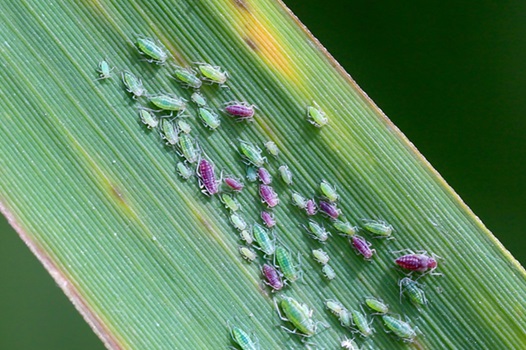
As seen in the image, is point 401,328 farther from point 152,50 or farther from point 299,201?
point 152,50

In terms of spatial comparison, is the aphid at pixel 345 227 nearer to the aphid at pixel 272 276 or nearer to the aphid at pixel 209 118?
the aphid at pixel 272 276

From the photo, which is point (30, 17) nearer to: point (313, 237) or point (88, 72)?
point (88, 72)

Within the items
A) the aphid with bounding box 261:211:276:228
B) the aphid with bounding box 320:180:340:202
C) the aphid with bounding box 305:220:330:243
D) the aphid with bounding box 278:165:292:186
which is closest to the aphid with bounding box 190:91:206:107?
the aphid with bounding box 278:165:292:186

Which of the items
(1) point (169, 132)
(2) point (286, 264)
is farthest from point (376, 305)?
(1) point (169, 132)

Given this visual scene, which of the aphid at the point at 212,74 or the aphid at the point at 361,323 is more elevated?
the aphid at the point at 212,74

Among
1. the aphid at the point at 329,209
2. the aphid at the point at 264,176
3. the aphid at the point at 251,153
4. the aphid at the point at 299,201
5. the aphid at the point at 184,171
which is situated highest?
the aphid at the point at 184,171

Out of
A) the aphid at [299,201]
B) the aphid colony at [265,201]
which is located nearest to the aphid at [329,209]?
the aphid colony at [265,201]

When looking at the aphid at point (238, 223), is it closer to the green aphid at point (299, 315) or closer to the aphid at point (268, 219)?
the aphid at point (268, 219)
